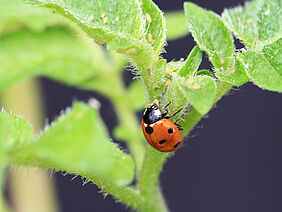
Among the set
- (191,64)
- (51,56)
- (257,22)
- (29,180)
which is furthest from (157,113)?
(29,180)

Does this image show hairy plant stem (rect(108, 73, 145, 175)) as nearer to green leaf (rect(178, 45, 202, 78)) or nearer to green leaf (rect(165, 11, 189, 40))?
green leaf (rect(165, 11, 189, 40))

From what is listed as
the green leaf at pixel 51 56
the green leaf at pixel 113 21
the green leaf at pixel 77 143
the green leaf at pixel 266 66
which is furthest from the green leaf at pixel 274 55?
the green leaf at pixel 51 56

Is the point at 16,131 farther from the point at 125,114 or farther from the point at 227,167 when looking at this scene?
the point at 227,167

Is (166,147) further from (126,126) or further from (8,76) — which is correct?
(8,76)

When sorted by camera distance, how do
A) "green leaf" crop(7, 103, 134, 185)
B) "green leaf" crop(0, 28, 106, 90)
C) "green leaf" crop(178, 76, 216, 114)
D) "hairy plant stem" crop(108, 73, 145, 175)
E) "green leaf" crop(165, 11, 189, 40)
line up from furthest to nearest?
"green leaf" crop(165, 11, 189, 40), "green leaf" crop(0, 28, 106, 90), "hairy plant stem" crop(108, 73, 145, 175), "green leaf" crop(178, 76, 216, 114), "green leaf" crop(7, 103, 134, 185)

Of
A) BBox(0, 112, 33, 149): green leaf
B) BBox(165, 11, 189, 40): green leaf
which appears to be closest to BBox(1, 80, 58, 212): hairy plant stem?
BBox(165, 11, 189, 40): green leaf

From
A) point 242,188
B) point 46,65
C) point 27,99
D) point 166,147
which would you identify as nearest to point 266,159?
point 242,188
